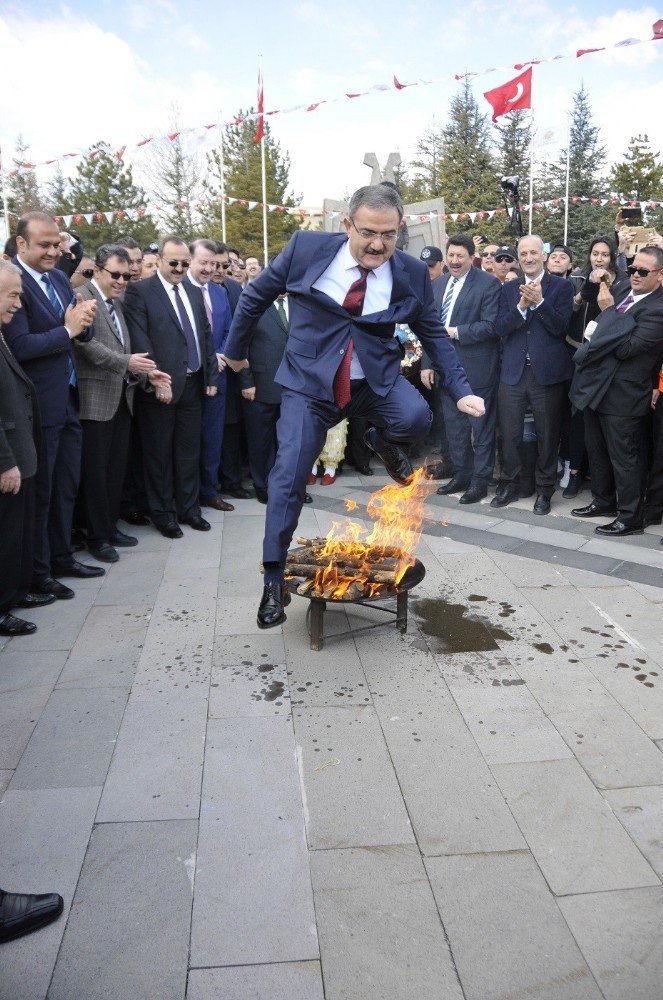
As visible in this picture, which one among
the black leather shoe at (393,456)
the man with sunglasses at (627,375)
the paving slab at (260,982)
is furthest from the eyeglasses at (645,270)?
the paving slab at (260,982)

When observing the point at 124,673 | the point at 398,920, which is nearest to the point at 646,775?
the point at 398,920

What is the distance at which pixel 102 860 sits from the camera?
2600mm

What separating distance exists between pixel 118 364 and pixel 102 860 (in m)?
3.79

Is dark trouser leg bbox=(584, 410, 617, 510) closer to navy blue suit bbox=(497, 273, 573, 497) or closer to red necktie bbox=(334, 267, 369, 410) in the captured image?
navy blue suit bbox=(497, 273, 573, 497)

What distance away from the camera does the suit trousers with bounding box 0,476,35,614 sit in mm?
4480

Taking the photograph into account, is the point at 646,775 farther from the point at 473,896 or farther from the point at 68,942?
the point at 68,942

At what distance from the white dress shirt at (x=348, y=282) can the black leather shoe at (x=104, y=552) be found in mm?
2502

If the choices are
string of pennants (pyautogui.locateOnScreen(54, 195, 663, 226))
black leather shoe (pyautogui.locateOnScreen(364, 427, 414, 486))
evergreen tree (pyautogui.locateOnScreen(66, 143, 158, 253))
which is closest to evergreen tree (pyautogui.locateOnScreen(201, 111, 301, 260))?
string of pennants (pyautogui.locateOnScreen(54, 195, 663, 226))

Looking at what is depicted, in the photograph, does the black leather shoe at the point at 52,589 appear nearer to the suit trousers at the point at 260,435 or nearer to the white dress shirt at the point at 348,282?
the white dress shirt at the point at 348,282

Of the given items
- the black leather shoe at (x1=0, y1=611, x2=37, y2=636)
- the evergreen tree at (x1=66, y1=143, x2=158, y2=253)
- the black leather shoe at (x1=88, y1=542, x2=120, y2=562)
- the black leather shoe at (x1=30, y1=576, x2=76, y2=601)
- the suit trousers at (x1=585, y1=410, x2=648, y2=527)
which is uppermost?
the evergreen tree at (x1=66, y1=143, x2=158, y2=253)

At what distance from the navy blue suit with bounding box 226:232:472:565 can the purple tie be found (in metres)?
1.97

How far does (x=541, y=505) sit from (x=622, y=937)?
5.11 meters

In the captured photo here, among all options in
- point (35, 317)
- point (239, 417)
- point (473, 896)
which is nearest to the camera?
point (473, 896)

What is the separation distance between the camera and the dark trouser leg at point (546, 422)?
715cm
